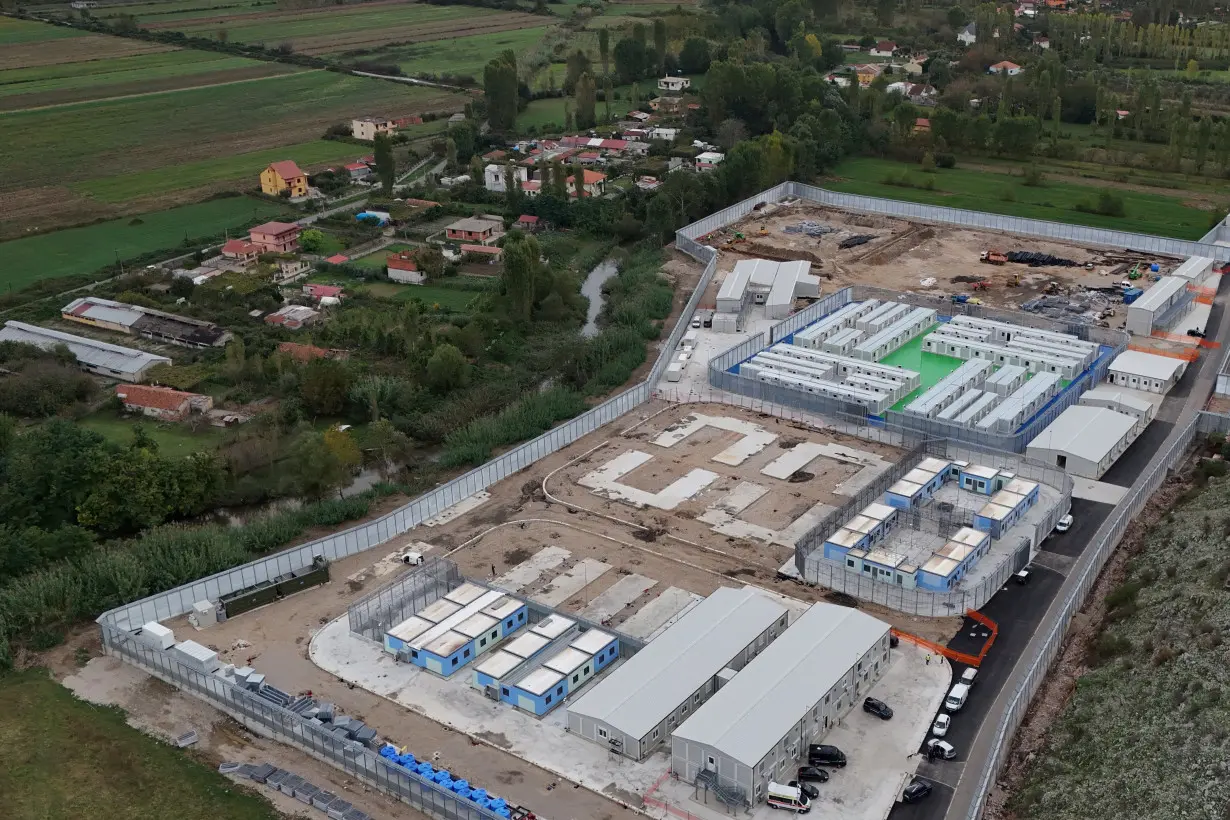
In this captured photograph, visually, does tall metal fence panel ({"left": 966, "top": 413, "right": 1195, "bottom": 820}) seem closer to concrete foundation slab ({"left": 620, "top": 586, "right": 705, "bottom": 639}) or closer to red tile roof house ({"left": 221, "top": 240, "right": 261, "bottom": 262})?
concrete foundation slab ({"left": 620, "top": 586, "right": 705, "bottom": 639})

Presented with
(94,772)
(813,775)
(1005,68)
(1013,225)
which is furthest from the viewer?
(1005,68)

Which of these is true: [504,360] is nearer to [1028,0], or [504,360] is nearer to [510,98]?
[510,98]

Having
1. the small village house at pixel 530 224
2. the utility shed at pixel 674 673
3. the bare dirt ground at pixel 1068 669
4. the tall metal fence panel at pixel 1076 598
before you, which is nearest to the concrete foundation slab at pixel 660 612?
the utility shed at pixel 674 673

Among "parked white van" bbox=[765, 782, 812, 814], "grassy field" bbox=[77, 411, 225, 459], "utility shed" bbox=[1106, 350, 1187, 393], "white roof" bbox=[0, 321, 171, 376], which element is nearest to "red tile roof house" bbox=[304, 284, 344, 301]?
"white roof" bbox=[0, 321, 171, 376]

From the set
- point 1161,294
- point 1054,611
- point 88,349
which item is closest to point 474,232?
point 88,349

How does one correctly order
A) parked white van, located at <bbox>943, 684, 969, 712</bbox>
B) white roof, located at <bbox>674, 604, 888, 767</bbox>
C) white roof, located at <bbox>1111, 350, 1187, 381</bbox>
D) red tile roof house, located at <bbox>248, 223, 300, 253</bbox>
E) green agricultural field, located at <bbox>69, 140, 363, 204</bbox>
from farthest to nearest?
green agricultural field, located at <bbox>69, 140, 363, 204</bbox>, red tile roof house, located at <bbox>248, 223, 300, 253</bbox>, white roof, located at <bbox>1111, 350, 1187, 381</bbox>, parked white van, located at <bbox>943, 684, 969, 712</bbox>, white roof, located at <bbox>674, 604, 888, 767</bbox>

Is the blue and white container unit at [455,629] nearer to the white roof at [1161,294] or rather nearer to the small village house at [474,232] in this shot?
the white roof at [1161,294]

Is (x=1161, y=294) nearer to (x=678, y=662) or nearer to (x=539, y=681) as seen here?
(x=678, y=662)
